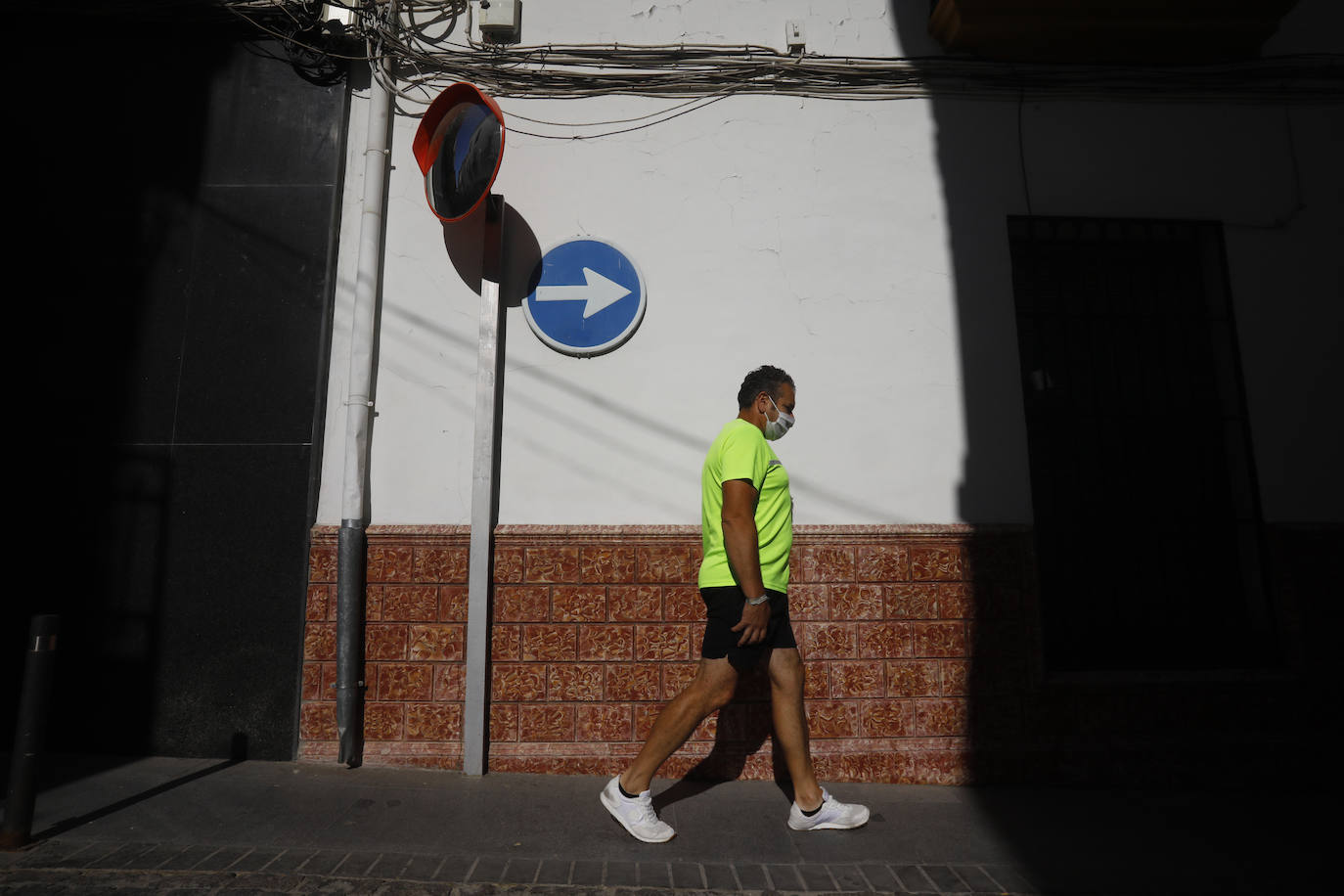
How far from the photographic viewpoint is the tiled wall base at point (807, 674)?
377cm

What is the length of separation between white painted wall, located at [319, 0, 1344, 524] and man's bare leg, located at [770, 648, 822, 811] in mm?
1110

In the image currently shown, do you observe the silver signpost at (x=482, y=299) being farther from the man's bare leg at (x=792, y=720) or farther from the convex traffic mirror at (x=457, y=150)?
the man's bare leg at (x=792, y=720)

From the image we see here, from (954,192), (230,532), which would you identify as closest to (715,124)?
(954,192)

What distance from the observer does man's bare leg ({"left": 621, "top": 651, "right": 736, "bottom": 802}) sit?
297cm

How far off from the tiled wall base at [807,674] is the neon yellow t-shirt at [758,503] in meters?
0.76

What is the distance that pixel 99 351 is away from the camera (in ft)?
13.6

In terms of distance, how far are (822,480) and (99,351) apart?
415cm

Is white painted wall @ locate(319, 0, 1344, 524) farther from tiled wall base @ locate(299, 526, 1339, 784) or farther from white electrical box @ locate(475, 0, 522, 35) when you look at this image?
tiled wall base @ locate(299, 526, 1339, 784)

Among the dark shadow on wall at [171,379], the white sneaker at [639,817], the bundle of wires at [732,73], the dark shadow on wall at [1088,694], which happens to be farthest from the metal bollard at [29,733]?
the dark shadow on wall at [1088,694]

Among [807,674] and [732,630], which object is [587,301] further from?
[807,674]

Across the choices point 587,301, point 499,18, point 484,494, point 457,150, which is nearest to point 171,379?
point 484,494

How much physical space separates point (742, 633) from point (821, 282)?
220cm

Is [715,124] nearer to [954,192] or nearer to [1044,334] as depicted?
[954,192]

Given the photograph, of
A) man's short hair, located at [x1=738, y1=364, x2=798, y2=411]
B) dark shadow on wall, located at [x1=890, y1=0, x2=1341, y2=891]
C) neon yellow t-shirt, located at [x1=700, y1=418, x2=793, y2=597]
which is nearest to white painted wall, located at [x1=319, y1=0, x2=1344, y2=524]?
dark shadow on wall, located at [x1=890, y1=0, x2=1341, y2=891]
